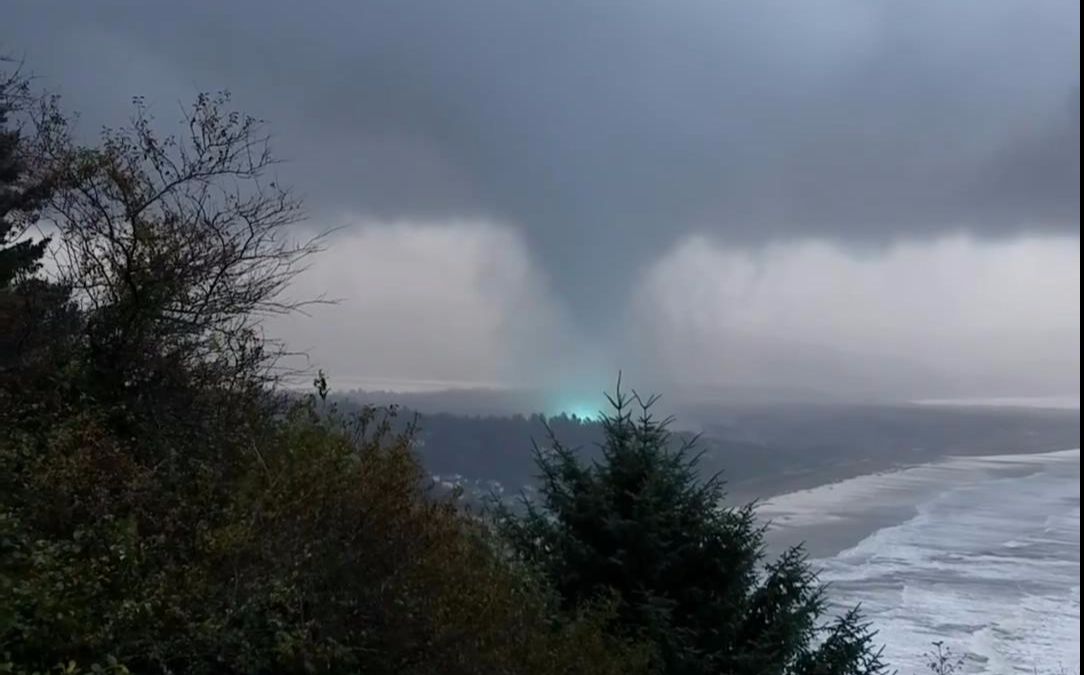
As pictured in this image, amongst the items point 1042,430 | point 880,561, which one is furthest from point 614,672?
point 1042,430

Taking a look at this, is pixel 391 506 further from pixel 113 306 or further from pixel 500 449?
pixel 500 449

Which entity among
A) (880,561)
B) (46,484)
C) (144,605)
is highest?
(46,484)

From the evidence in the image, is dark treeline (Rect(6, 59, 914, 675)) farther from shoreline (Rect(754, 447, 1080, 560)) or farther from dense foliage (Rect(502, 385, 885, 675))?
shoreline (Rect(754, 447, 1080, 560))

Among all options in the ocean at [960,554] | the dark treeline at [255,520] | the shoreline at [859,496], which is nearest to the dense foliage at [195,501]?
the dark treeline at [255,520]

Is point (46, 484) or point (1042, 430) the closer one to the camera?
point (46, 484)

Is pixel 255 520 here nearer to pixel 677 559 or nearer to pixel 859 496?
pixel 677 559

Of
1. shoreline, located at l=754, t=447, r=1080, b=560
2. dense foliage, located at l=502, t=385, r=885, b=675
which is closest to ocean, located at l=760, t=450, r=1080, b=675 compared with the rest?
shoreline, located at l=754, t=447, r=1080, b=560
